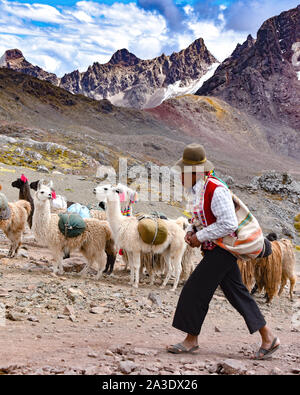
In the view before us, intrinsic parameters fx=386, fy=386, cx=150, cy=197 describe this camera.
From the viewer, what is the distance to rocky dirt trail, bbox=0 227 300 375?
292 centimetres

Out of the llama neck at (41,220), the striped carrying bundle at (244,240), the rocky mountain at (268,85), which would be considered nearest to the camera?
the striped carrying bundle at (244,240)

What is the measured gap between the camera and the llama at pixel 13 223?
7.41m

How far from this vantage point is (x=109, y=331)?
13.6 ft

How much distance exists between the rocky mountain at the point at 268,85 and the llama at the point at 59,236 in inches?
4198

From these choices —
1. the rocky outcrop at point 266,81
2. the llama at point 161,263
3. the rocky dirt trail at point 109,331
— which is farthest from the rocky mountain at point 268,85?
the rocky dirt trail at point 109,331

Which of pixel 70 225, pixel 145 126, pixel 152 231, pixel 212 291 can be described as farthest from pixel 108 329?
pixel 145 126

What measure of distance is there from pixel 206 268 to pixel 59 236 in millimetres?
4020

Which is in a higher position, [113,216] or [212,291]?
[113,216]

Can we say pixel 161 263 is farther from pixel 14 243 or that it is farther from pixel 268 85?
pixel 268 85

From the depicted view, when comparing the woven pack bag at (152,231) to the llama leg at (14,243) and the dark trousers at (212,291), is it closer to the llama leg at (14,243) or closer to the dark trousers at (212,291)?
the llama leg at (14,243)

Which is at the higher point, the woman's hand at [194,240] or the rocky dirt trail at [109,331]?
the woman's hand at [194,240]

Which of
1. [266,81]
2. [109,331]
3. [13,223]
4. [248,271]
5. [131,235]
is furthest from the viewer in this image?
[266,81]

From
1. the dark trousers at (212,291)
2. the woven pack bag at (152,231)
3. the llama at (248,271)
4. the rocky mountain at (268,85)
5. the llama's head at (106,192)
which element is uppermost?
the rocky mountain at (268,85)

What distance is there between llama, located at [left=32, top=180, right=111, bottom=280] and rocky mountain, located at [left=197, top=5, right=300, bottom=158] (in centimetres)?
10662
